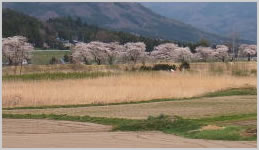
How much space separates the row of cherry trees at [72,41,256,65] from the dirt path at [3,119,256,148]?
64.4 m

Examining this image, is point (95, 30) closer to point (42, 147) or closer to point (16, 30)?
point (16, 30)

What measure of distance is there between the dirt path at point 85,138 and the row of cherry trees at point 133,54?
211 feet

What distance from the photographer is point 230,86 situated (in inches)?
1330

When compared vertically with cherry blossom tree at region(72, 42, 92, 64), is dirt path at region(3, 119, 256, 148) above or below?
below

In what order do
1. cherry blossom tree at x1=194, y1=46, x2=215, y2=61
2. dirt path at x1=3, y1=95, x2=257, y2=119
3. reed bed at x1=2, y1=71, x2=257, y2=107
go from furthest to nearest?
1. cherry blossom tree at x1=194, y1=46, x2=215, y2=61
2. reed bed at x1=2, y1=71, x2=257, y2=107
3. dirt path at x1=3, y1=95, x2=257, y2=119

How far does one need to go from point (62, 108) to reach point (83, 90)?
6073 millimetres

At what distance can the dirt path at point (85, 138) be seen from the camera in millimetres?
13109

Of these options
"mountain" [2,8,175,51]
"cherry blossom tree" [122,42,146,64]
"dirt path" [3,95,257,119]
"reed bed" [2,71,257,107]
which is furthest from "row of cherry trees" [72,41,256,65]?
"dirt path" [3,95,257,119]

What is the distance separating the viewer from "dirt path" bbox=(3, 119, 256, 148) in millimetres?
13109

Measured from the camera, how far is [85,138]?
14.4 metres

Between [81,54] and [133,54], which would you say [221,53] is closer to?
[133,54]

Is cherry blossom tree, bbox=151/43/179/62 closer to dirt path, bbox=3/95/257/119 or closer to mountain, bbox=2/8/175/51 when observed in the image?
mountain, bbox=2/8/175/51

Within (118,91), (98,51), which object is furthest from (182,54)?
(118,91)

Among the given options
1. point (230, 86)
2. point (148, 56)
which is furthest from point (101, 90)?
point (148, 56)
